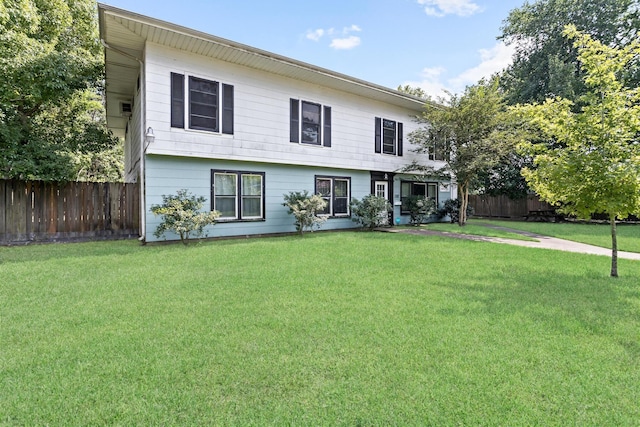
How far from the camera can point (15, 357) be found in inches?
106

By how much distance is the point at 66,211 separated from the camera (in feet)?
31.0

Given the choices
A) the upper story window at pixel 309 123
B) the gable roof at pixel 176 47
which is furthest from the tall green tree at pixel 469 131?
the upper story window at pixel 309 123

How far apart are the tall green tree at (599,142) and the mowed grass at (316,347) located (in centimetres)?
139

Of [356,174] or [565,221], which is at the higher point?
[356,174]

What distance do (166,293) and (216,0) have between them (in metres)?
10.9

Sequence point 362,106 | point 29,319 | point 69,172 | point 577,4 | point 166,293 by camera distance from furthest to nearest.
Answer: point 577,4 < point 362,106 < point 69,172 < point 166,293 < point 29,319

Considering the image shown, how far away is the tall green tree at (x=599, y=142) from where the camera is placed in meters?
5.07

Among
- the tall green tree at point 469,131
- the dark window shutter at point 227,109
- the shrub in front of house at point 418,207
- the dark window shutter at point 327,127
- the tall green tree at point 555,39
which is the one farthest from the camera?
the tall green tree at point 555,39

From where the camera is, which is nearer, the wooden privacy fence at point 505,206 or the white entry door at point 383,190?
the white entry door at point 383,190

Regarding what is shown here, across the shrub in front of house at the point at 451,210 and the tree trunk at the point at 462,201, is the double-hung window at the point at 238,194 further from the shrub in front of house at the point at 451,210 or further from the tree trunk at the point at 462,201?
the shrub in front of house at the point at 451,210

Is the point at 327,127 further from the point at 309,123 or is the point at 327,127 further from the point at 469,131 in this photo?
the point at 469,131

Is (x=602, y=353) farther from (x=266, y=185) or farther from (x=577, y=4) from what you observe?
A: (x=577, y=4)

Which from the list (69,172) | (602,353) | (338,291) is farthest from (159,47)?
(602,353)

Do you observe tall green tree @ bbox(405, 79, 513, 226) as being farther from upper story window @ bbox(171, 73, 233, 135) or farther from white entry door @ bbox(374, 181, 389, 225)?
upper story window @ bbox(171, 73, 233, 135)
